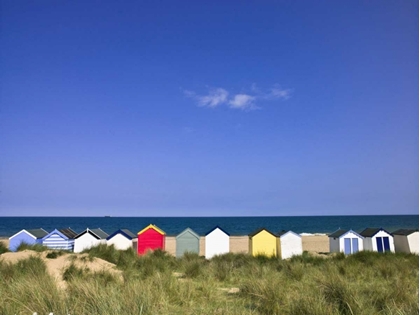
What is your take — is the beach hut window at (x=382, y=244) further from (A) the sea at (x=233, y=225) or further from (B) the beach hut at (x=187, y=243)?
(A) the sea at (x=233, y=225)

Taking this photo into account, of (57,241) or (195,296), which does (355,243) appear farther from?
(57,241)

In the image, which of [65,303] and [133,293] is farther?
[133,293]

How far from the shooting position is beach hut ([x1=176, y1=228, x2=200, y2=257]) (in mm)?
20047

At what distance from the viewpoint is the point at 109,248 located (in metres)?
17.5

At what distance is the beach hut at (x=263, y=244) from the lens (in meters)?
20.1

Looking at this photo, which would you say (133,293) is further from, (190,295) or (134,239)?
(134,239)

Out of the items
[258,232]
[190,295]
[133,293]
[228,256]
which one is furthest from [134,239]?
[133,293]

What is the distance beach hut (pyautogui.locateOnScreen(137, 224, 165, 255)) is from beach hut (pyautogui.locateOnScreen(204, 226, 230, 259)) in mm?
2681

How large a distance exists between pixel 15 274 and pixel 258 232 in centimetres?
1382

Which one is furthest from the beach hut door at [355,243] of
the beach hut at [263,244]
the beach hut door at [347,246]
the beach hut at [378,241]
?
the beach hut at [263,244]

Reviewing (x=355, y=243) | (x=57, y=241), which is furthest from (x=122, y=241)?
(x=355, y=243)

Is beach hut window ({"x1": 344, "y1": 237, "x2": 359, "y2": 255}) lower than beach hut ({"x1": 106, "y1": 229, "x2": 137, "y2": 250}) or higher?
lower

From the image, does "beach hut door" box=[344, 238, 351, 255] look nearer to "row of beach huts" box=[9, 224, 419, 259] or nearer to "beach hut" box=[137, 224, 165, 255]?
"row of beach huts" box=[9, 224, 419, 259]

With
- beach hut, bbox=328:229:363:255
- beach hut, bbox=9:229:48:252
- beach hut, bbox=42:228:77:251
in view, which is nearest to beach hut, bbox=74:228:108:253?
beach hut, bbox=42:228:77:251
